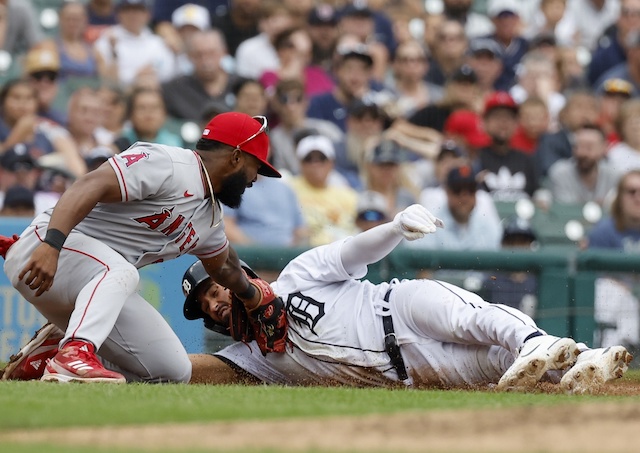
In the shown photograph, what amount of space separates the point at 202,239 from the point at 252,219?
3616 mm

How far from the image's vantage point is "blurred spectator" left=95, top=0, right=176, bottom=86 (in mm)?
11117

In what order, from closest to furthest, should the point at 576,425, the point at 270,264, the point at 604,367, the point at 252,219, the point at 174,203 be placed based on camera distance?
the point at 576,425 → the point at 604,367 → the point at 174,203 → the point at 270,264 → the point at 252,219

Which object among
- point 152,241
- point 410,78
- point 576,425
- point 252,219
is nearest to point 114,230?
point 152,241

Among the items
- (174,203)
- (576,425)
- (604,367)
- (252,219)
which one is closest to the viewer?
(576,425)

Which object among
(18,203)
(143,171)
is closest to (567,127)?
(18,203)

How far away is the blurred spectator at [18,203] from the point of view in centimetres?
872

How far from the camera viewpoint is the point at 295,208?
957 cm

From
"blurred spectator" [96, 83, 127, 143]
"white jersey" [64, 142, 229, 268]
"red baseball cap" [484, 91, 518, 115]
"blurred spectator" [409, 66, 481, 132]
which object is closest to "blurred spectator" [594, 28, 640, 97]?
"blurred spectator" [409, 66, 481, 132]

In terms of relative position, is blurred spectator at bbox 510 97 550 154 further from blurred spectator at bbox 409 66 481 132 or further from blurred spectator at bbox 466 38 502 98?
blurred spectator at bbox 466 38 502 98

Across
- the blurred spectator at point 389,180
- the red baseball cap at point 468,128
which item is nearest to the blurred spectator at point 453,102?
the red baseball cap at point 468,128

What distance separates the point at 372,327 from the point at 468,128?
18.7 ft

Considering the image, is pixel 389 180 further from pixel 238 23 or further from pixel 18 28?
pixel 18 28

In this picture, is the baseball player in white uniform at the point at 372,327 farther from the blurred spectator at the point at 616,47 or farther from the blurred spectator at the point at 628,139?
the blurred spectator at the point at 616,47

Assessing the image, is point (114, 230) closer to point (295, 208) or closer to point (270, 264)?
point (270, 264)
